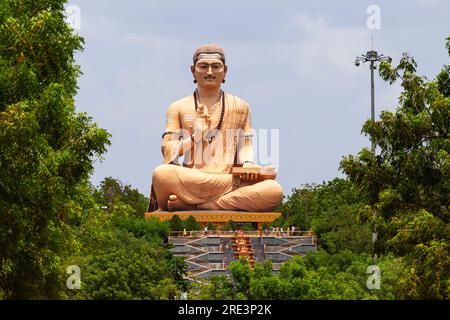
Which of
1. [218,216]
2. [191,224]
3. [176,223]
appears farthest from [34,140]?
[218,216]

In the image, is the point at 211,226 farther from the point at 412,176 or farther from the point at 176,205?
the point at 412,176

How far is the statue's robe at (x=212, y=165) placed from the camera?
106ft

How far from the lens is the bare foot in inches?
1280

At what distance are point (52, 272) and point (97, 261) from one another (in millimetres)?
6985

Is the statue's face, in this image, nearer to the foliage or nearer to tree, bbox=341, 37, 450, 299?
the foliage

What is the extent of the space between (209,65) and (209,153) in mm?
2789

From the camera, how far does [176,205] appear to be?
32.8 metres

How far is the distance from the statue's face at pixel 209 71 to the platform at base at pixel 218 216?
4162 millimetres

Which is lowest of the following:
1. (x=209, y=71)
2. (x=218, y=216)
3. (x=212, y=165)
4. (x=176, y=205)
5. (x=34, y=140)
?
(x=34, y=140)

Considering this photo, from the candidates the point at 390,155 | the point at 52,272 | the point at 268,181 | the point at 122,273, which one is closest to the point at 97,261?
the point at 122,273

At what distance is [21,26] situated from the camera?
36.5 feet

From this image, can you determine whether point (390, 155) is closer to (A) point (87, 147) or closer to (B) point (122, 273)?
(A) point (87, 147)

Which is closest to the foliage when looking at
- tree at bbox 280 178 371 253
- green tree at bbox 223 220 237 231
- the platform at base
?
green tree at bbox 223 220 237 231

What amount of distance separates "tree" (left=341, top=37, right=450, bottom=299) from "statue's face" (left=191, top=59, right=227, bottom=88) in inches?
746
